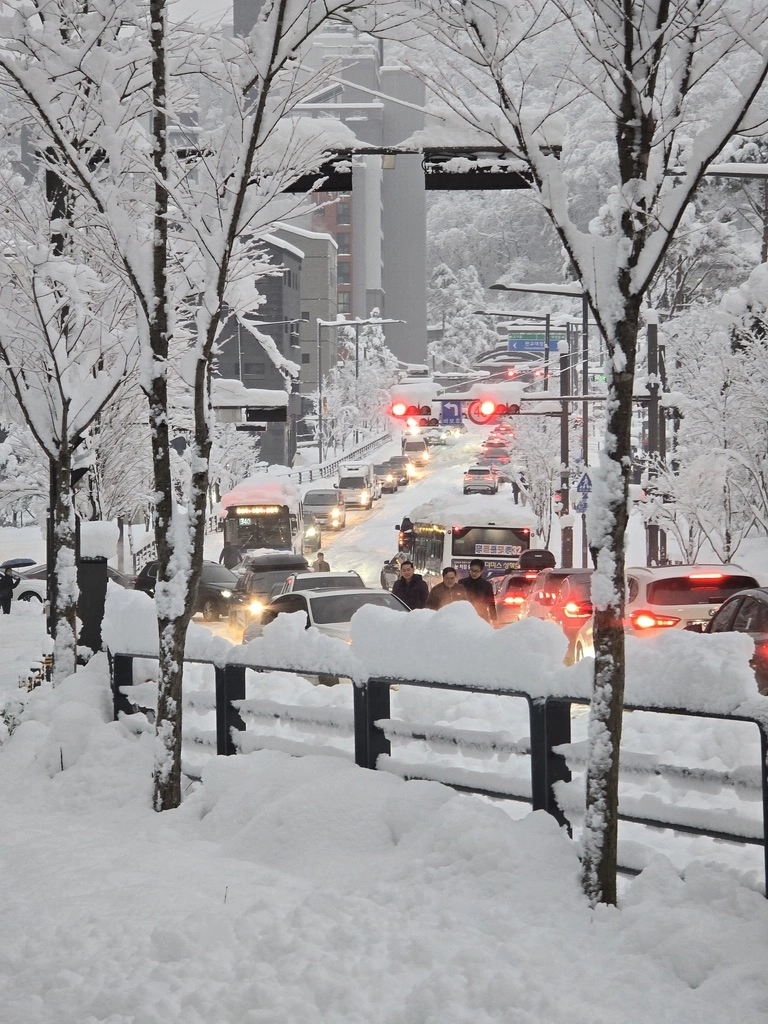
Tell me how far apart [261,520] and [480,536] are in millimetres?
11279

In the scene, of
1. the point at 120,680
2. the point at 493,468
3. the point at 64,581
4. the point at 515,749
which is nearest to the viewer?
the point at 515,749

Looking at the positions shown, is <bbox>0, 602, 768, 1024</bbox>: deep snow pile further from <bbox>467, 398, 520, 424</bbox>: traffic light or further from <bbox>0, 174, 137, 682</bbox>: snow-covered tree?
<bbox>467, 398, 520, 424</bbox>: traffic light

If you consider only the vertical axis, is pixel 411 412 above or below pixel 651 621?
above

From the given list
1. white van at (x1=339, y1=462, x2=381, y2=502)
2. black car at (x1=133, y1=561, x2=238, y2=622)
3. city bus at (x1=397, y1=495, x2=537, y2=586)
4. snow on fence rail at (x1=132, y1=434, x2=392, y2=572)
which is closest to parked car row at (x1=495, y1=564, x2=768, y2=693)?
snow on fence rail at (x1=132, y1=434, x2=392, y2=572)

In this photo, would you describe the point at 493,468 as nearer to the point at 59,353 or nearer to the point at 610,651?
the point at 59,353

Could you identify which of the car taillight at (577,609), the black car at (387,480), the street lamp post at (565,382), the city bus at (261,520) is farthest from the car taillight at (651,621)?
the black car at (387,480)

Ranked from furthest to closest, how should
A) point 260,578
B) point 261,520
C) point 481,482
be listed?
point 481,482 < point 261,520 < point 260,578

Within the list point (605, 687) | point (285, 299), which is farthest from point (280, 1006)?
point (285, 299)

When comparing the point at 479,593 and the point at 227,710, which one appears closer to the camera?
the point at 227,710

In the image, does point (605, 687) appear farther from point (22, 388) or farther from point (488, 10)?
point (22, 388)

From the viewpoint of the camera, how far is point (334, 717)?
7945 mm

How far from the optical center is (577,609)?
731 inches

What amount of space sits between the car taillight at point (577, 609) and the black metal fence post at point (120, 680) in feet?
31.5

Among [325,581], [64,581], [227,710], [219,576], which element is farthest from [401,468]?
[227,710]
